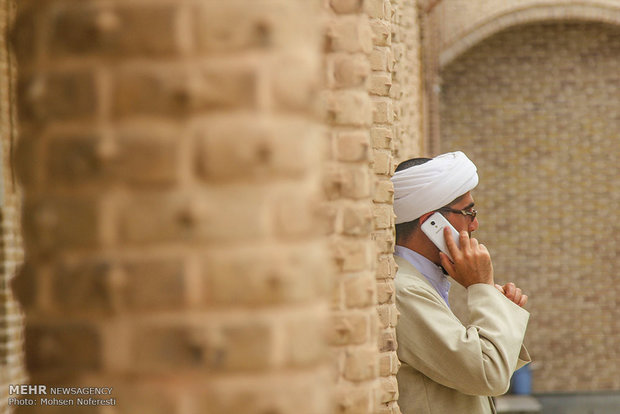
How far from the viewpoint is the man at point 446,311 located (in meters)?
2.59

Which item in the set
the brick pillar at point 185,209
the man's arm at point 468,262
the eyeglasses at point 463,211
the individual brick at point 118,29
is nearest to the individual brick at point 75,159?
the brick pillar at point 185,209

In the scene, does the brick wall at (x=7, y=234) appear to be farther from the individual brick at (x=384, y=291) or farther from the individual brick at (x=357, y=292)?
the individual brick at (x=357, y=292)

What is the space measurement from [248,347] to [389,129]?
4.59ft

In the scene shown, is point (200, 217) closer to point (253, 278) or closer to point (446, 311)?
point (253, 278)

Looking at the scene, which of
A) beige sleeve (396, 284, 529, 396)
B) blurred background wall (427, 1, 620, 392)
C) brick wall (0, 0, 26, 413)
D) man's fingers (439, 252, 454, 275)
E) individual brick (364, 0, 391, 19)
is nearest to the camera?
individual brick (364, 0, 391, 19)

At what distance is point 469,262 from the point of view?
283 cm

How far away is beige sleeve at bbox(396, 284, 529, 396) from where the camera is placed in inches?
101

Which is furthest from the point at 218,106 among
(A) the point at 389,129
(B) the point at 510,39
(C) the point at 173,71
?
(B) the point at 510,39

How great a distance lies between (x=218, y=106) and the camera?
3.52 feet

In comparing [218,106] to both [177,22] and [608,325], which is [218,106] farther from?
[608,325]

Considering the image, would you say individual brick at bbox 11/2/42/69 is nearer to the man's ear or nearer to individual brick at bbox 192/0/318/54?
individual brick at bbox 192/0/318/54

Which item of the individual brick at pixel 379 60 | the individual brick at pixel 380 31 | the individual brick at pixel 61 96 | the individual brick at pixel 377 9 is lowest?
the individual brick at pixel 61 96

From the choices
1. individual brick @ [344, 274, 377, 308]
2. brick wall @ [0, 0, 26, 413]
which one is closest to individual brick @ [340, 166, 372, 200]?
individual brick @ [344, 274, 377, 308]

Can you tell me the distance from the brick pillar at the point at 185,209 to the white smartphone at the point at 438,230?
1.84m
